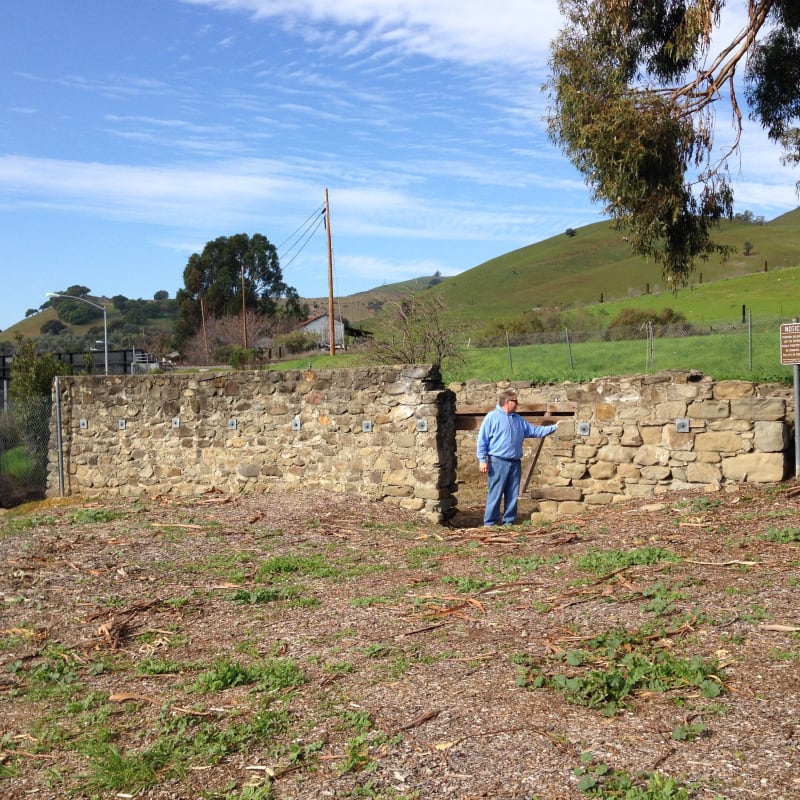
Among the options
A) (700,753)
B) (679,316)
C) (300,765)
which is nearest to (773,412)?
(700,753)

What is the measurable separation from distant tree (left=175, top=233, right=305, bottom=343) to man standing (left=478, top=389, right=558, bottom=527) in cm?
6218

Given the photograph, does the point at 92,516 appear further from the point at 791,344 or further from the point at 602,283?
the point at 602,283

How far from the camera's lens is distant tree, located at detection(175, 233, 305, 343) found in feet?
232

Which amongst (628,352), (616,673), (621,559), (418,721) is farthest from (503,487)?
(628,352)

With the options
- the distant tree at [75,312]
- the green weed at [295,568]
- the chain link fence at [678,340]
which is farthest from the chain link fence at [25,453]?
the distant tree at [75,312]

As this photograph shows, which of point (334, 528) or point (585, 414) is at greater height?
point (585, 414)

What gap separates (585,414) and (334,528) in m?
3.40

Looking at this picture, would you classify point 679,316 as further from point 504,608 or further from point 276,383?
point 504,608

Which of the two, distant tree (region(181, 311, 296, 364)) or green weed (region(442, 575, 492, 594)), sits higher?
distant tree (region(181, 311, 296, 364))

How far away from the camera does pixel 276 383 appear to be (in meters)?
11.9

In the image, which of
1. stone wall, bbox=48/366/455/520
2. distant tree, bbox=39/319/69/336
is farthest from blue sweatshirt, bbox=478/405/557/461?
distant tree, bbox=39/319/69/336

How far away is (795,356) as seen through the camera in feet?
30.2

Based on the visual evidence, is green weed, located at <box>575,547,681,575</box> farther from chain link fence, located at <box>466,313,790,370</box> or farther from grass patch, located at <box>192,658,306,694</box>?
chain link fence, located at <box>466,313,790,370</box>

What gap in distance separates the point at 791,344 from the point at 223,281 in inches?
2554
